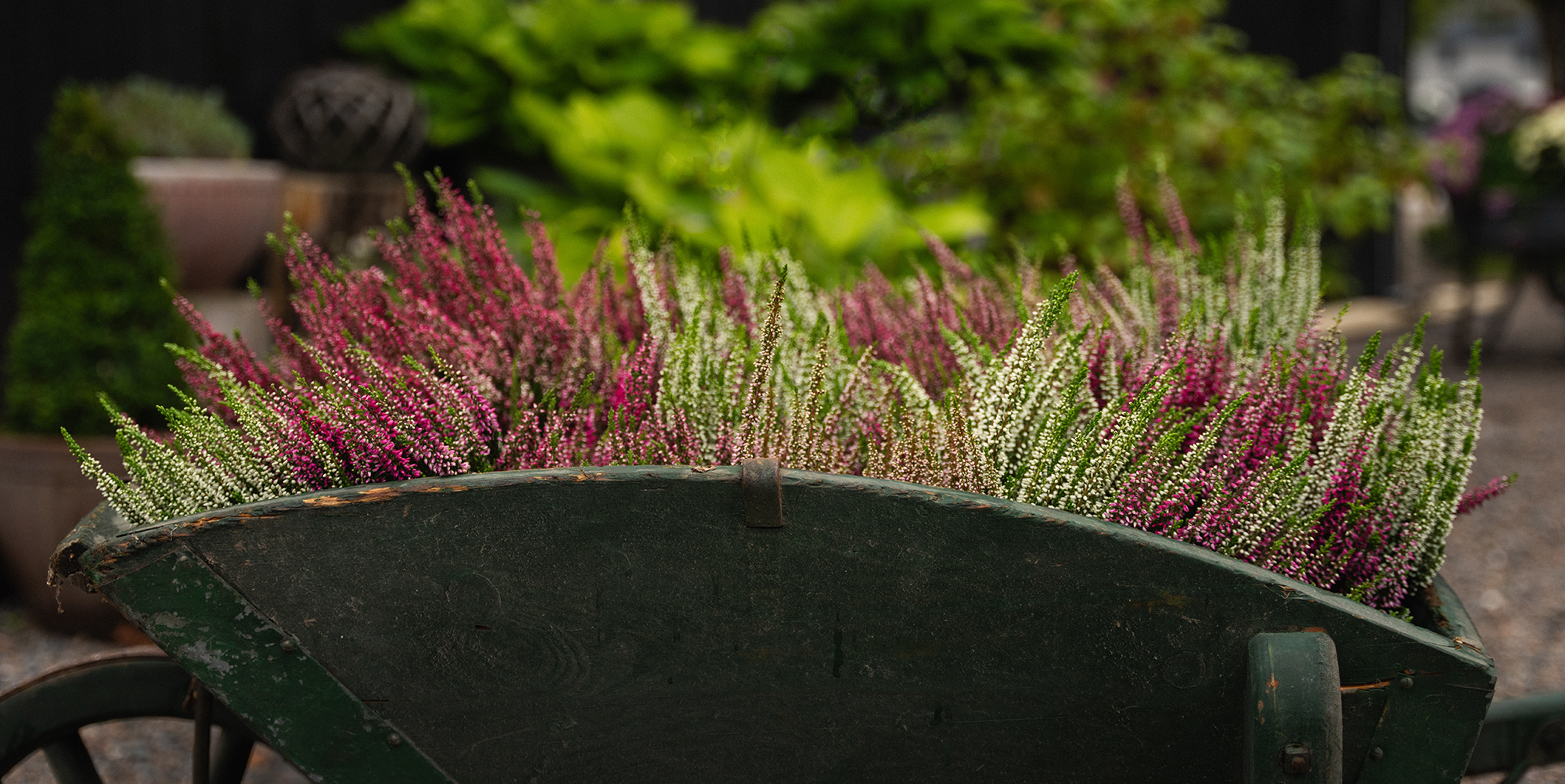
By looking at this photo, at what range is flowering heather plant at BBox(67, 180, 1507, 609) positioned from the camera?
1076 mm

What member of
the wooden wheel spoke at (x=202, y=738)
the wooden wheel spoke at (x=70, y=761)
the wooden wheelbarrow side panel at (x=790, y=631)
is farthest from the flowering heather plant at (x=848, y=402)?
the wooden wheel spoke at (x=70, y=761)

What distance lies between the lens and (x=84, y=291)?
300cm

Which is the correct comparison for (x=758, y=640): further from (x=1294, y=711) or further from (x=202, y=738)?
(x=202, y=738)

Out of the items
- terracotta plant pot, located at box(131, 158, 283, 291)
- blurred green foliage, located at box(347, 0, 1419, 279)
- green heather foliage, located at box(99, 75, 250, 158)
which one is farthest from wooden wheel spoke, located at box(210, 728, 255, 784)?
green heather foliage, located at box(99, 75, 250, 158)

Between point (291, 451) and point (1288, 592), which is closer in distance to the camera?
point (1288, 592)

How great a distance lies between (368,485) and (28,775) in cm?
213

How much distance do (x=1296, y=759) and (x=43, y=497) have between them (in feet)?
9.87

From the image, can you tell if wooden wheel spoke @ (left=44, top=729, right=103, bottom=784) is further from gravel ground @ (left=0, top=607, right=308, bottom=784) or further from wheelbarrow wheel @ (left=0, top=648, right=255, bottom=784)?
gravel ground @ (left=0, top=607, right=308, bottom=784)

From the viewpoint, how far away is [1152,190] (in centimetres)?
381

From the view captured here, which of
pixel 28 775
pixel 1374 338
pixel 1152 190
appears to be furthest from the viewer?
pixel 1152 190

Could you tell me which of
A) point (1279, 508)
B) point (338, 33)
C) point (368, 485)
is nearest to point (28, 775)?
point (368, 485)

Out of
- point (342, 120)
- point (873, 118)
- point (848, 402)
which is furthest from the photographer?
point (342, 120)

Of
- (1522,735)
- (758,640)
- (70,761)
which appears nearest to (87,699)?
(70,761)

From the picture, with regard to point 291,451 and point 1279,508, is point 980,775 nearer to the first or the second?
point 1279,508
